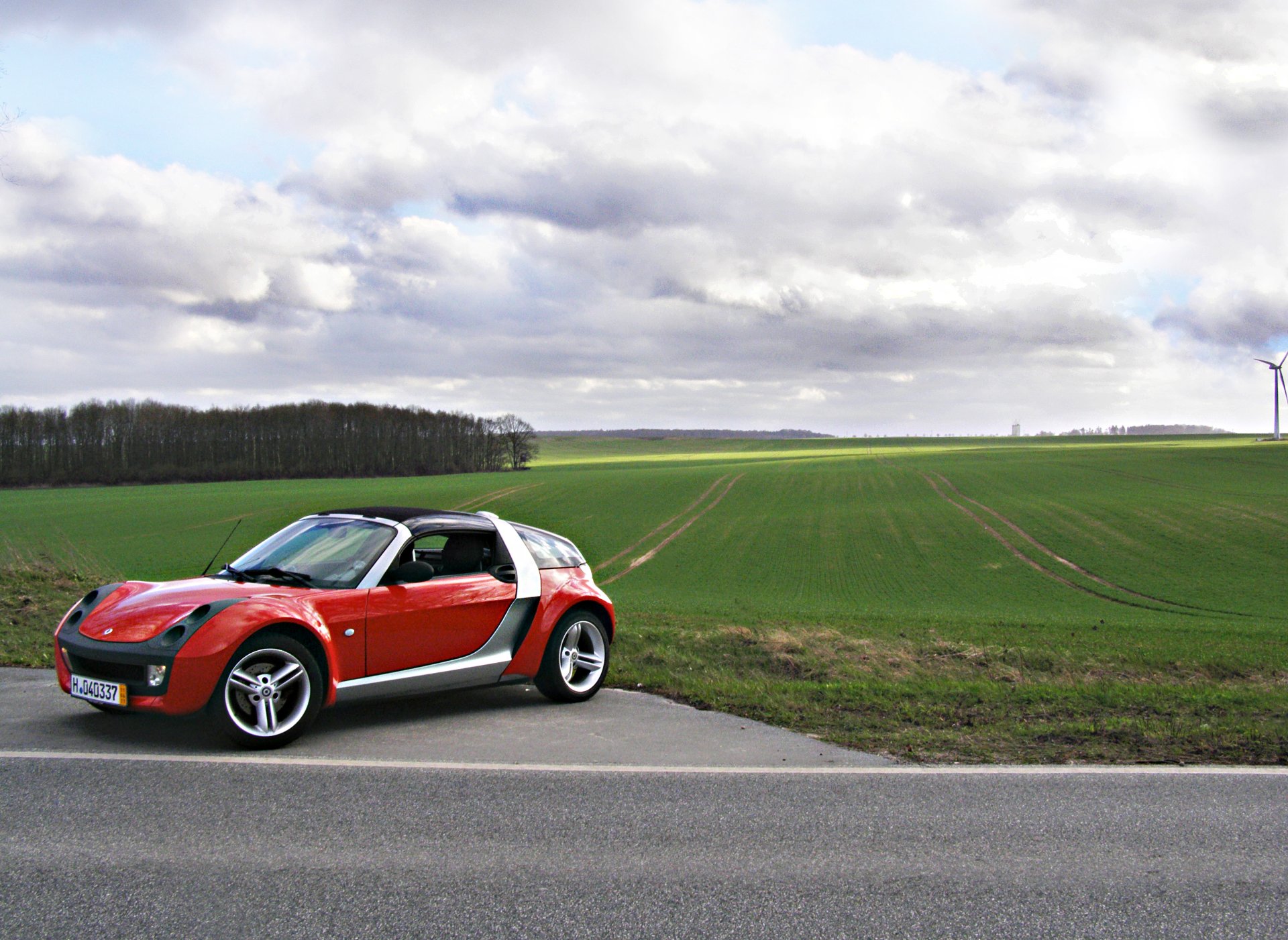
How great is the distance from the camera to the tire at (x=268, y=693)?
20.2 feet

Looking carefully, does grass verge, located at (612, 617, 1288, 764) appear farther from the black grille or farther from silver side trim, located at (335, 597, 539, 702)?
the black grille

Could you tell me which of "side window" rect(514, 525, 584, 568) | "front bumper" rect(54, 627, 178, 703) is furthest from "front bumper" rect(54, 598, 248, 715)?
"side window" rect(514, 525, 584, 568)

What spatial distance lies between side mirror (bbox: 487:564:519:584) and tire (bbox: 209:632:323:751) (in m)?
1.71

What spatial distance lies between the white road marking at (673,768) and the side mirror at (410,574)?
1494 mm

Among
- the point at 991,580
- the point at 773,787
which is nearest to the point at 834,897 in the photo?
the point at 773,787

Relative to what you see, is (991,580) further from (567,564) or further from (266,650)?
(266,650)

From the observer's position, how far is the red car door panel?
22.9ft

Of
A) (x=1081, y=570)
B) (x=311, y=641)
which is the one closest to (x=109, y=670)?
(x=311, y=641)

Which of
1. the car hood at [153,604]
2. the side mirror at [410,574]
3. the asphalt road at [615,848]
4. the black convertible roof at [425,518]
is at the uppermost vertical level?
the black convertible roof at [425,518]

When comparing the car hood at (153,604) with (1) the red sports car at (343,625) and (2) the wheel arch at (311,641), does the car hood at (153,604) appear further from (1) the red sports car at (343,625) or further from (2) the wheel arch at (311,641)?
(2) the wheel arch at (311,641)

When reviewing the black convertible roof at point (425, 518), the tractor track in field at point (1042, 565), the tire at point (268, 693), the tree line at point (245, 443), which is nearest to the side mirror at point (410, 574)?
the black convertible roof at point (425, 518)

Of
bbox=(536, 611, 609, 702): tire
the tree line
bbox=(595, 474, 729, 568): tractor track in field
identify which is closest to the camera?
bbox=(536, 611, 609, 702): tire

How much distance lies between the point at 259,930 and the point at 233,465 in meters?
110

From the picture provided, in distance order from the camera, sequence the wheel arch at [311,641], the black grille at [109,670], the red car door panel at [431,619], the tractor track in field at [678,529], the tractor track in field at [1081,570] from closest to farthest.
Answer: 1. the black grille at [109,670]
2. the wheel arch at [311,641]
3. the red car door panel at [431,619]
4. the tractor track in field at [1081,570]
5. the tractor track in field at [678,529]
